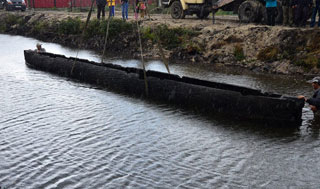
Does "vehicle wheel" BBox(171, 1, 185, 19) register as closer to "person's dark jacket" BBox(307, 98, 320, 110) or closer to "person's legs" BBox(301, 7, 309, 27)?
"person's legs" BBox(301, 7, 309, 27)

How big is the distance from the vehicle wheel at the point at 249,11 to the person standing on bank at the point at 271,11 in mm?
1198

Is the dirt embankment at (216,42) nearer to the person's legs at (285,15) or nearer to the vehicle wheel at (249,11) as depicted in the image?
the vehicle wheel at (249,11)

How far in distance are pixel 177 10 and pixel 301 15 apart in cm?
819

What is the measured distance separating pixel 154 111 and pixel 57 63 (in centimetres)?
645

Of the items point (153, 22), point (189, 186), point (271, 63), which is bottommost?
point (189, 186)

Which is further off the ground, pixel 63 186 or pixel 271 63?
pixel 271 63

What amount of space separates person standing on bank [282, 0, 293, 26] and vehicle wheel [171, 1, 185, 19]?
665cm

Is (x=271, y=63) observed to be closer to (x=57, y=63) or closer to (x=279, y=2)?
(x=279, y=2)

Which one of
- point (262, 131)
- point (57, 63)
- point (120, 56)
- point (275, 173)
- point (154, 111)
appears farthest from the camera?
point (120, 56)

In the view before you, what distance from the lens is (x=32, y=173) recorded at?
24.5 ft

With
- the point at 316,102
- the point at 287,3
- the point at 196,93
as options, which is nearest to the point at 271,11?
the point at 287,3

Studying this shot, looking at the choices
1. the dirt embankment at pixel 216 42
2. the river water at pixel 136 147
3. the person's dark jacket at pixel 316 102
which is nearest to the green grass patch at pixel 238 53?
the dirt embankment at pixel 216 42

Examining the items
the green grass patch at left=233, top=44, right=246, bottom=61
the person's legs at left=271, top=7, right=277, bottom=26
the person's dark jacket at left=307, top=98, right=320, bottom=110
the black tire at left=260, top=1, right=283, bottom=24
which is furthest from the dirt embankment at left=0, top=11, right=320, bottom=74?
the person's dark jacket at left=307, top=98, right=320, bottom=110

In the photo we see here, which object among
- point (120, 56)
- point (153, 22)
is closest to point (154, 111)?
point (120, 56)
